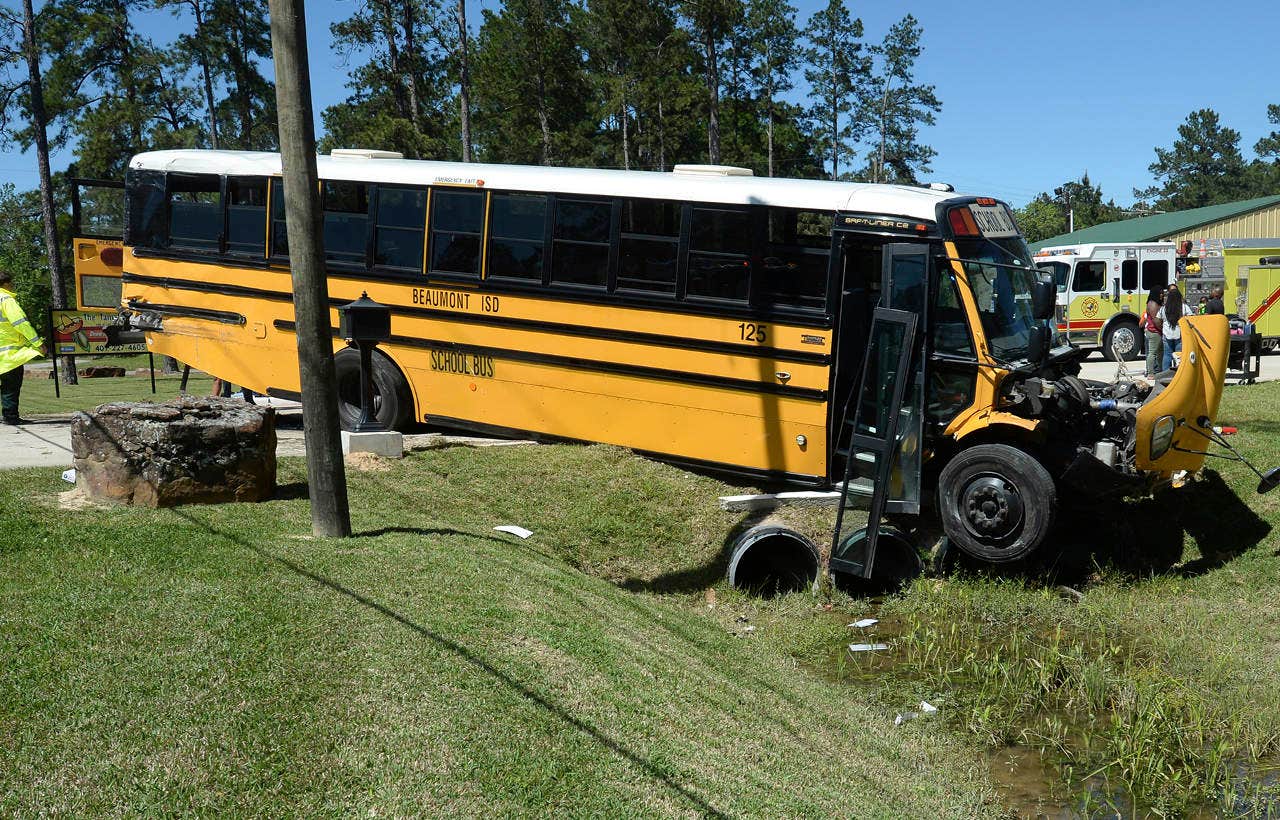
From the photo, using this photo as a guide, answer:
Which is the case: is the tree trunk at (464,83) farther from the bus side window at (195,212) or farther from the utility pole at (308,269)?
the utility pole at (308,269)

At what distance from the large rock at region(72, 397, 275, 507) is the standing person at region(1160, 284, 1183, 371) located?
13.8 meters

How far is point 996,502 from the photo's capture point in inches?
364

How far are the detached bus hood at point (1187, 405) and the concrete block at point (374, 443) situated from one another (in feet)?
22.3

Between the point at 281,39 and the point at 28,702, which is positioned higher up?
the point at 281,39

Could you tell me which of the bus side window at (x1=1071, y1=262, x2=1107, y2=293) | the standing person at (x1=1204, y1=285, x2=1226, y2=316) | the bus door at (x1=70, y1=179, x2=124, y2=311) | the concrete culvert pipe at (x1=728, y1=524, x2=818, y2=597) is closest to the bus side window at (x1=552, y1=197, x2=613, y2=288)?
the concrete culvert pipe at (x1=728, y1=524, x2=818, y2=597)

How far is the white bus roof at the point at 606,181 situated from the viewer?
10203 mm

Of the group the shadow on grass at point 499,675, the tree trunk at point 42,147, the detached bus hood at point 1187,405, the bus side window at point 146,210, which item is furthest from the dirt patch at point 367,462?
the tree trunk at point 42,147

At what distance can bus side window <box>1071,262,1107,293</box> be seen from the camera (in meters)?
24.7

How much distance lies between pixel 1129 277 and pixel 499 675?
22.5 meters

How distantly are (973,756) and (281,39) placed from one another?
634 cm

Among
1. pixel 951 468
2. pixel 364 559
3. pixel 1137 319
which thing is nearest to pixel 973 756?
pixel 951 468

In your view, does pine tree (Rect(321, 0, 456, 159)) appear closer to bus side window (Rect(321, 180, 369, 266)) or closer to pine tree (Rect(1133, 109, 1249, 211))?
bus side window (Rect(321, 180, 369, 266))

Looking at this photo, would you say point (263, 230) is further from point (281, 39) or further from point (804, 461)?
point (804, 461)

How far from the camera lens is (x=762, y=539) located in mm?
9891
